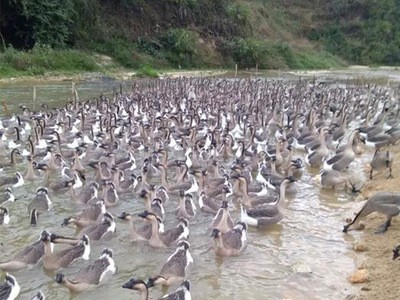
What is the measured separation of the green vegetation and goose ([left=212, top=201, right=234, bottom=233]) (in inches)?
1089

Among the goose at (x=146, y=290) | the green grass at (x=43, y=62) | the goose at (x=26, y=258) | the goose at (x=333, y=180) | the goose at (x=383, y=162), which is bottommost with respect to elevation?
the goose at (x=26, y=258)

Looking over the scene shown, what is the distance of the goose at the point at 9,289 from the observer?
797 centimetres

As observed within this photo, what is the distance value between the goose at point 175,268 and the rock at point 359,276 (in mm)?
2820

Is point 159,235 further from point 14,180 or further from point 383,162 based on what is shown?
point 383,162

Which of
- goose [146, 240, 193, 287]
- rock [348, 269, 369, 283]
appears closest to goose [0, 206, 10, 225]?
goose [146, 240, 193, 287]

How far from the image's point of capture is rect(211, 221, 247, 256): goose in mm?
9953

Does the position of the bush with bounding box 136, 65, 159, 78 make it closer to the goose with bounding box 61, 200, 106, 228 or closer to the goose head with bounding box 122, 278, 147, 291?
the goose with bounding box 61, 200, 106, 228

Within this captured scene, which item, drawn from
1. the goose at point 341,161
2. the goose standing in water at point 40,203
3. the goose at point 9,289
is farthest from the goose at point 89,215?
the goose at point 341,161

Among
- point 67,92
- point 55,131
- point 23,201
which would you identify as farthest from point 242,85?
point 23,201

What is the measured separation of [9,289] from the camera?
8070 mm

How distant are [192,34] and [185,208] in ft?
151

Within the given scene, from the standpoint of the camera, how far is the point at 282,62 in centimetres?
6125

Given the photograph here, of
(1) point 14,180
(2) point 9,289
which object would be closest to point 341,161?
(1) point 14,180

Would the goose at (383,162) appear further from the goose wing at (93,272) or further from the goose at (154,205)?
the goose wing at (93,272)
